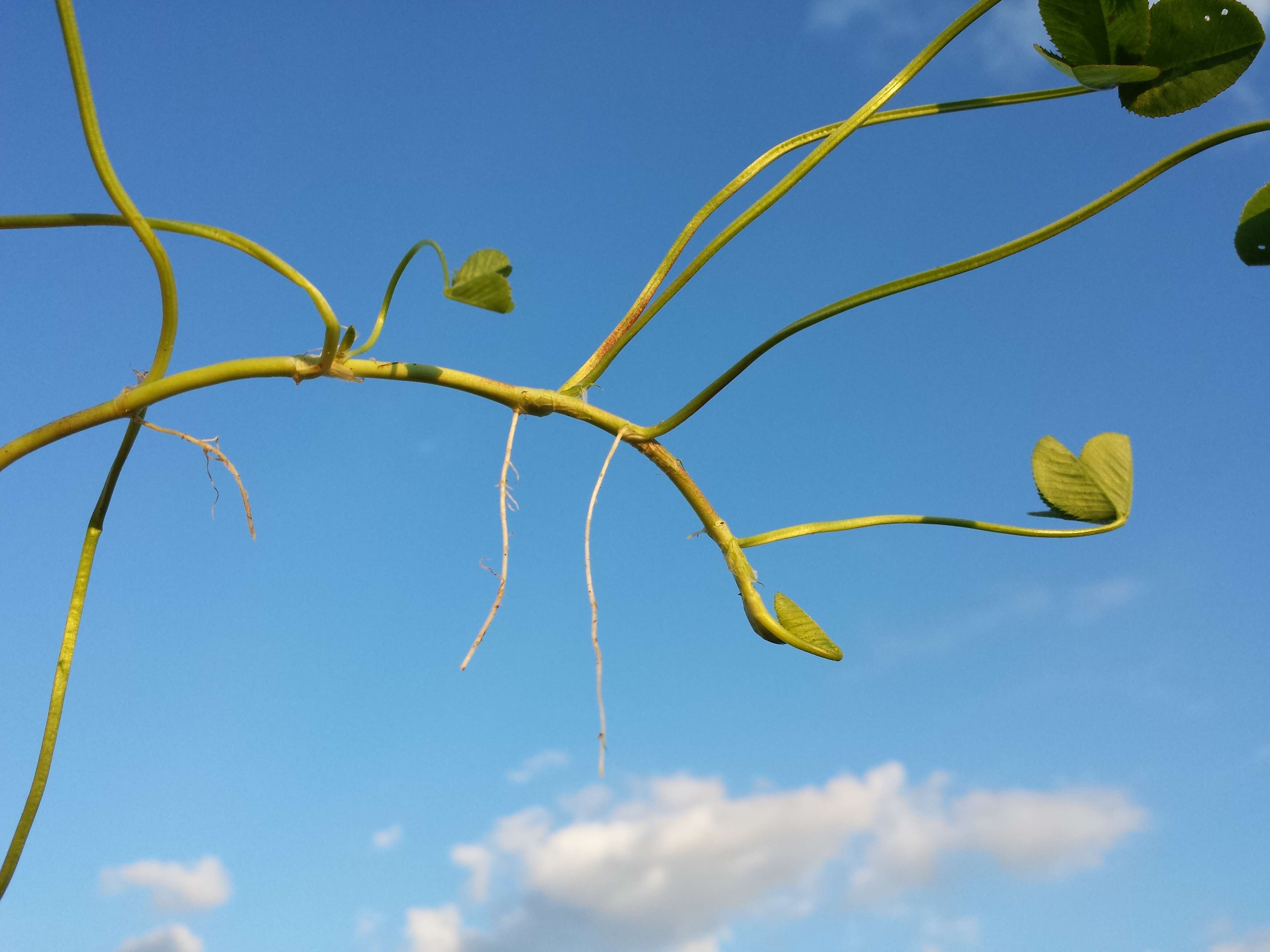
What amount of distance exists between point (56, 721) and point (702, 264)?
0.56 meters

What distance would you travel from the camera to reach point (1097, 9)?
71cm

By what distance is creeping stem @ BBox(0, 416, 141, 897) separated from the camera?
619 millimetres

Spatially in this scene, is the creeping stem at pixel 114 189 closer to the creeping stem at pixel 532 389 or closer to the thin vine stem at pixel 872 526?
the creeping stem at pixel 532 389

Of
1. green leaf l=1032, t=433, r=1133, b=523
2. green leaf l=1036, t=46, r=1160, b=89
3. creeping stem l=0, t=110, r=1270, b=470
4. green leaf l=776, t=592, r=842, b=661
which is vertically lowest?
green leaf l=776, t=592, r=842, b=661

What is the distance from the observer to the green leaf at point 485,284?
65cm

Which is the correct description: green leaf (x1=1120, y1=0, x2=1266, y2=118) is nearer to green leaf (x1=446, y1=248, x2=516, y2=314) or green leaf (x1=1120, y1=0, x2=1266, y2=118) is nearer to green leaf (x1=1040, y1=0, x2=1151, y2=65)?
green leaf (x1=1040, y1=0, x2=1151, y2=65)

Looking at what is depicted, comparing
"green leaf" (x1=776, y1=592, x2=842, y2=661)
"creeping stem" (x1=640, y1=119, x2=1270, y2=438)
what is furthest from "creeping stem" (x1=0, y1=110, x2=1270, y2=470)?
"green leaf" (x1=776, y1=592, x2=842, y2=661)

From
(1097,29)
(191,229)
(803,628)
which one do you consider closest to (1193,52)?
(1097,29)

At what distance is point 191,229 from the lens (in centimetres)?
65

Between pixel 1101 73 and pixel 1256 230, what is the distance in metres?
0.17

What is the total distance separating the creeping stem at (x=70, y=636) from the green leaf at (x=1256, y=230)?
2.69 feet

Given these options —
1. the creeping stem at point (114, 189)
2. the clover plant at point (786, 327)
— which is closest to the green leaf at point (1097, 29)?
the clover plant at point (786, 327)

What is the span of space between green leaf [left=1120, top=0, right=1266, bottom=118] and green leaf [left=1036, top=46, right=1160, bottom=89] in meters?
0.02

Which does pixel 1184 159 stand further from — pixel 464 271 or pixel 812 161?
pixel 464 271
